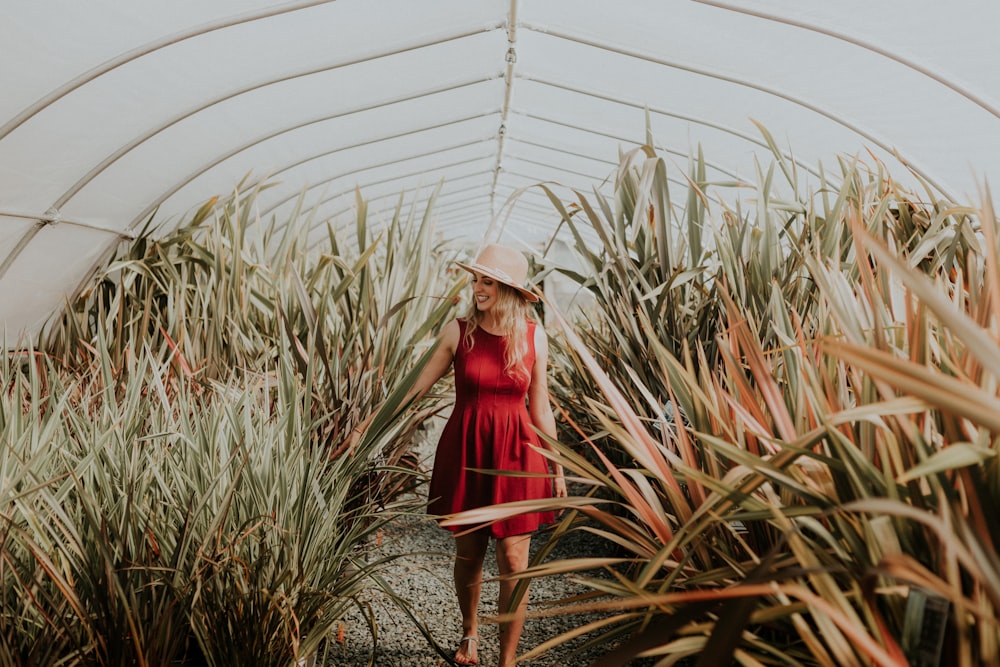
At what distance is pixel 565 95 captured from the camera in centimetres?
553

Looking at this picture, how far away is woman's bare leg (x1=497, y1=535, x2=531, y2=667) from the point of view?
198 cm

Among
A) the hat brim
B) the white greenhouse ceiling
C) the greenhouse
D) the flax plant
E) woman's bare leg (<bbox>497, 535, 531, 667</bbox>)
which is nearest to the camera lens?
the greenhouse

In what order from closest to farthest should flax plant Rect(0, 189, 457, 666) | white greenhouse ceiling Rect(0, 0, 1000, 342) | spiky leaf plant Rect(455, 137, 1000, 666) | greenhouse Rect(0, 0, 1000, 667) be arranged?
spiky leaf plant Rect(455, 137, 1000, 666)
greenhouse Rect(0, 0, 1000, 667)
flax plant Rect(0, 189, 457, 666)
white greenhouse ceiling Rect(0, 0, 1000, 342)

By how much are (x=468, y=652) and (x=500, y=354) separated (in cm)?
88

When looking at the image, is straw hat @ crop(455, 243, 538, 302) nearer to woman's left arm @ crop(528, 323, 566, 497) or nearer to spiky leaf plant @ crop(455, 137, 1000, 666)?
woman's left arm @ crop(528, 323, 566, 497)

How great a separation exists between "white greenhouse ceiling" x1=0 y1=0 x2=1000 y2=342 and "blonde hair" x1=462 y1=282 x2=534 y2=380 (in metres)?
1.08

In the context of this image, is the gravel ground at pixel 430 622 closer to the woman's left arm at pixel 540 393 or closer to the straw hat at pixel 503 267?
the woman's left arm at pixel 540 393

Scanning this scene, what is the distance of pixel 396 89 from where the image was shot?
482cm

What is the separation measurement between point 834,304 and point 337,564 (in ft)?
4.15

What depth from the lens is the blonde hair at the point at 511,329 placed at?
2.23 metres

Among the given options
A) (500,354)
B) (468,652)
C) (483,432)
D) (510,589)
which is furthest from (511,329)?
(468,652)

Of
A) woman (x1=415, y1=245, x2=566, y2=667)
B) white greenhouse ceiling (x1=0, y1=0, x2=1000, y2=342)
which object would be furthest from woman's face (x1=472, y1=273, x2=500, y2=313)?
white greenhouse ceiling (x1=0, y1=0, x2=1000, y2=342)

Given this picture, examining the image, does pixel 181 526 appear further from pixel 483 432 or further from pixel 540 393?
pixel 540 393

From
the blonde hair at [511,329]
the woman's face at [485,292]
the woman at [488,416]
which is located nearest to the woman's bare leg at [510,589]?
the woman at [488,416]
